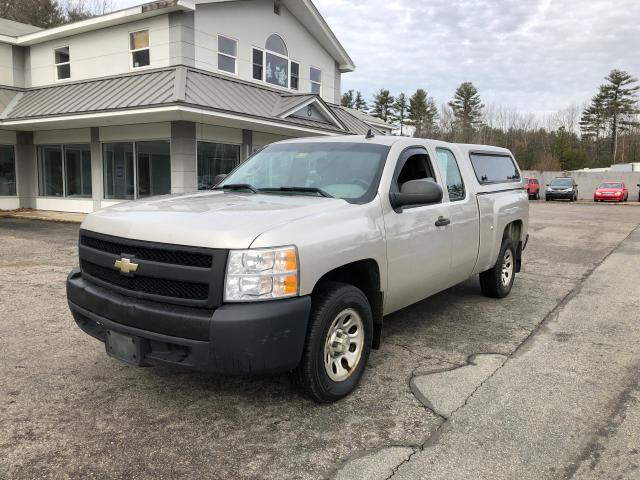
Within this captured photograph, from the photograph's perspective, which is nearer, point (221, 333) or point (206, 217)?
point (221, 333)

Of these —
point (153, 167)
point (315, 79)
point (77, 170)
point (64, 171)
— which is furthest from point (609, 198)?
point (64, 171)

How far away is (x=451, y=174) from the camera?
17.8 feet

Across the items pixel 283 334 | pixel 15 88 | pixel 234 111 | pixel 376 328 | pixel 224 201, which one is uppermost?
pixel 15 88

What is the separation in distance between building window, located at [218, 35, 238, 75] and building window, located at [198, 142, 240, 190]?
2.53 metres

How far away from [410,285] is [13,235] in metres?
11.5

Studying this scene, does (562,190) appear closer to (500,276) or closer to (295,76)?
(295,76)

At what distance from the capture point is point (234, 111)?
14656 millimetres

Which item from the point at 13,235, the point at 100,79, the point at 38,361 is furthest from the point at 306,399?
the point at 100,79

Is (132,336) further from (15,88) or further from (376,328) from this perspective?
(15,88)

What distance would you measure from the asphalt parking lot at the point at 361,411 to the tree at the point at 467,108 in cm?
6693

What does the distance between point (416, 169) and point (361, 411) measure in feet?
7.60

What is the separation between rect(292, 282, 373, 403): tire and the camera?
3.35m

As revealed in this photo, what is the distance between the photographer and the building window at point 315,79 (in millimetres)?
21155

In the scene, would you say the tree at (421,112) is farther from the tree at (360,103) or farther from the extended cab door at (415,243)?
the extended cab door at (415,243)
